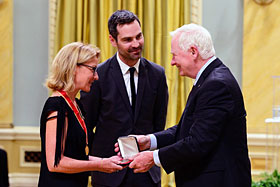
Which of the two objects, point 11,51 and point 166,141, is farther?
point 11,51

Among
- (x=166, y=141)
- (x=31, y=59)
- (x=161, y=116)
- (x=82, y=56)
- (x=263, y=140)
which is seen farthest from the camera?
(x=31, y=59)

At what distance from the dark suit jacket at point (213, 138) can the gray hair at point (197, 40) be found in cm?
8

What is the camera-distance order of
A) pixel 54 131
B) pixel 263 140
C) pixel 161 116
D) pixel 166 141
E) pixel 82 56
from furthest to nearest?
pixel 263 140 → pixel 161 116 → pixel 166 141 → pixel 82 56 → pixel 54 131

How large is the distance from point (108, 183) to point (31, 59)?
2.94m

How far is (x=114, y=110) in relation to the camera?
3332mm

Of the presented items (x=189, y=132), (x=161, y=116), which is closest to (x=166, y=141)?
(x=161, y=116)

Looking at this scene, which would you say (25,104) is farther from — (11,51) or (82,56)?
(82,56)

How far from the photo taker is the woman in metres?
2.55

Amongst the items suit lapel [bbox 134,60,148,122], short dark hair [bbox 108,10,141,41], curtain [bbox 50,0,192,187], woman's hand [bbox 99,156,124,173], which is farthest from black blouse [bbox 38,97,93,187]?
curtain [bbox 50,0,192,187]

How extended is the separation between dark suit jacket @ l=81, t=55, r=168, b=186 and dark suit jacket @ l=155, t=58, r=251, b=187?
28.1 inches

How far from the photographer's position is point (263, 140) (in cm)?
543

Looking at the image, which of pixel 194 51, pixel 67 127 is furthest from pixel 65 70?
pixel 194 51

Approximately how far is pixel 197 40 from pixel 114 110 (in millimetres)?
983

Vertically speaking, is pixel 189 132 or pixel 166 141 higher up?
pixel 189 132
